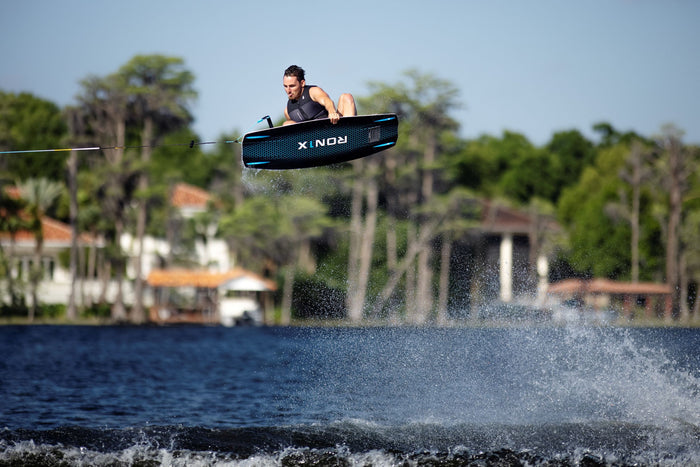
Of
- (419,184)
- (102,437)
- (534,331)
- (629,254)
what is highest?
(419,184)

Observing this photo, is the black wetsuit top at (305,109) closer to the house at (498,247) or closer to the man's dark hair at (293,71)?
the man's dark hair at (293,71)

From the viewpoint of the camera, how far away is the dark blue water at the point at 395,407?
1053 centimetres

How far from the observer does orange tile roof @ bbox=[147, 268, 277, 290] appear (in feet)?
169

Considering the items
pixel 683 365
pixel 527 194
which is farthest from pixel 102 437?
pixel 527 194

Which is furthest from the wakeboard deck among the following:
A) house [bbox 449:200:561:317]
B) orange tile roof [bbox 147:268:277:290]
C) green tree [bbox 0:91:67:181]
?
green tree [bbox 0:91:67:181]

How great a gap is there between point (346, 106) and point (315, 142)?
0.59m

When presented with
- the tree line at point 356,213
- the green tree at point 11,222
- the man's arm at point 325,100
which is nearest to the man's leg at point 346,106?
the man's arm at point 325,100

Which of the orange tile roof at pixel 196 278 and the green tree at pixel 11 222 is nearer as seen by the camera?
the green tree at pixel 11 222

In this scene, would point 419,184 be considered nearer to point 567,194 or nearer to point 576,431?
point 567,194

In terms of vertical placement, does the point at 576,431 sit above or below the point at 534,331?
below

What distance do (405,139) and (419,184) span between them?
2.59 m

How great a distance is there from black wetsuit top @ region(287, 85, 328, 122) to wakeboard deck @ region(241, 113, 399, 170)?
0.11m

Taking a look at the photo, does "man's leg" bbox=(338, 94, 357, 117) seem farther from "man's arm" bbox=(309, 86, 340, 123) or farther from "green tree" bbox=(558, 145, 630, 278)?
"green tree" bbox=(558, 145, 630, 278)

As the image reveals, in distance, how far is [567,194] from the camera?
6650cm
